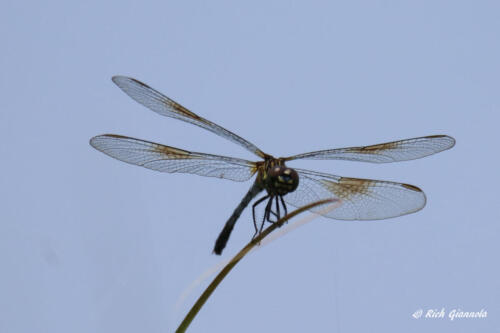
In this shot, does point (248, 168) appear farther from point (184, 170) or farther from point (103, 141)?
point (103, 141)

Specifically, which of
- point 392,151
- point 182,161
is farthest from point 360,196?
point 182,161

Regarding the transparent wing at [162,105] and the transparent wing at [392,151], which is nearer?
the transparent wing at [162,105]

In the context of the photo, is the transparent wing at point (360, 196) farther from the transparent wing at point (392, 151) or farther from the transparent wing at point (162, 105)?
the transparent wing at point (162, 105)

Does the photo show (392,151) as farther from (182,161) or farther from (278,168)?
(182,161)

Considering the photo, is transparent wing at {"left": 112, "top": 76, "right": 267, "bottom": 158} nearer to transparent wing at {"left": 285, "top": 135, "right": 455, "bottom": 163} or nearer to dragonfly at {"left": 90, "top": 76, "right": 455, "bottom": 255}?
dragonfly at {"left": 90, "top": 76, "right": 455, "bottom": 255}

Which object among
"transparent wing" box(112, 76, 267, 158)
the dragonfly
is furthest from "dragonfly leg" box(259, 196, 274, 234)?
"transparent wing" box(112, 76, 267, 158)

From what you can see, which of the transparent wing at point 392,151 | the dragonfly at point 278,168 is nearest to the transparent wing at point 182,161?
the dragonfly at point 278,168
